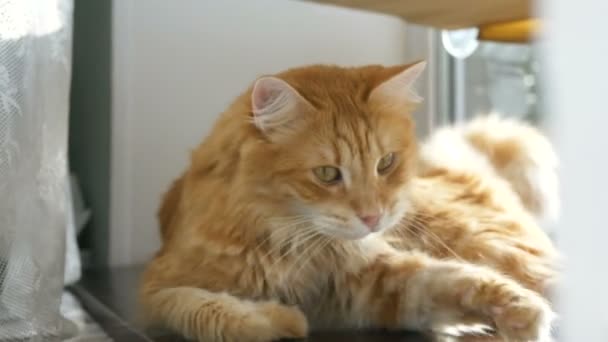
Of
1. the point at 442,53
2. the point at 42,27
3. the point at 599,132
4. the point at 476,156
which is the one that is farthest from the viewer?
the point at 442,53

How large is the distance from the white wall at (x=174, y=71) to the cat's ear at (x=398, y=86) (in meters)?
1.00

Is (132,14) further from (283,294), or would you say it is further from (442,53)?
(283,294)

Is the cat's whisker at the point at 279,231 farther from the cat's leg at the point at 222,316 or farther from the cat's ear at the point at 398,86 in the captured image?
the cat's ear at the point at 398,86

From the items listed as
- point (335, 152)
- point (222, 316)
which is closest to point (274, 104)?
point (335, 152)

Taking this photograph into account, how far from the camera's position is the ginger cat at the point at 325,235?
1193mm

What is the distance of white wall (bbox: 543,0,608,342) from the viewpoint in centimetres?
46

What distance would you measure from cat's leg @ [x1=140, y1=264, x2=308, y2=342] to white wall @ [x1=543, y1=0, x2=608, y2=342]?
2.38 feet

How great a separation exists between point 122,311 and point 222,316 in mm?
449

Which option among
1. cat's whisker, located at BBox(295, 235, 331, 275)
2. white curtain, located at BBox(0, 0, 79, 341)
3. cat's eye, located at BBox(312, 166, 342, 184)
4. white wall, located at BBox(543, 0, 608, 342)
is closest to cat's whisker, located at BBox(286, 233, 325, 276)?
cat's whisker, located at BBox(295, 235, 331, 275)

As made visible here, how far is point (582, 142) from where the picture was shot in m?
0.46

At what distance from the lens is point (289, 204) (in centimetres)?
125

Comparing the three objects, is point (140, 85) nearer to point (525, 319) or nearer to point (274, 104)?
point (274, 104)

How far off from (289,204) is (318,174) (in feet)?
0.24

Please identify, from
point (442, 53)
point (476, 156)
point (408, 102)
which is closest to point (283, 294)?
point (408, 102)
